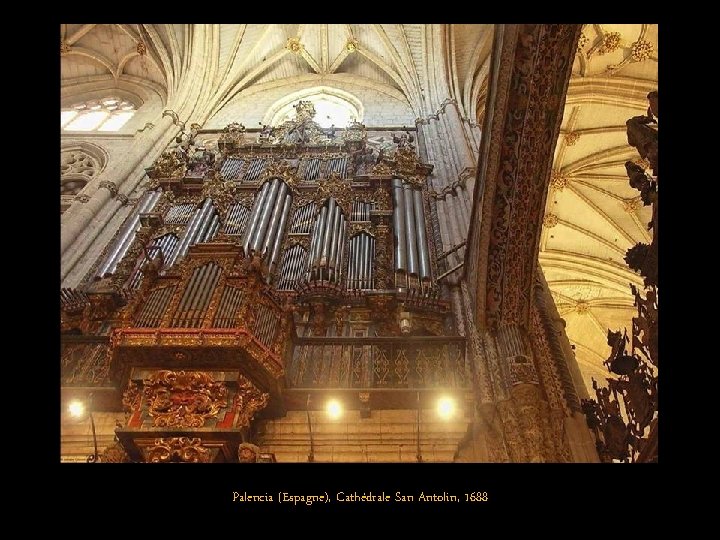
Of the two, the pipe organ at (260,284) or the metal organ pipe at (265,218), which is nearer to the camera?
the pipe organ at (260,284)

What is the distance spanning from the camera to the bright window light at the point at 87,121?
1650 cm

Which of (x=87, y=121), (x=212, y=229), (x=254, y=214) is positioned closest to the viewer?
(x=212, y=229)

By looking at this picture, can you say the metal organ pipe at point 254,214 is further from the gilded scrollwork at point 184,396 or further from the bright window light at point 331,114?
the bright window light at point 331,114

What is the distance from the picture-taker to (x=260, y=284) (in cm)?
700

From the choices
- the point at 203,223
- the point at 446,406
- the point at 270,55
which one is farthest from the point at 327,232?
the point at 270,55

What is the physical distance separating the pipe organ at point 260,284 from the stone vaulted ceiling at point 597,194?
6.32 meters

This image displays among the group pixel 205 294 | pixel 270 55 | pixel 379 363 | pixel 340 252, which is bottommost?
pixel 379 363

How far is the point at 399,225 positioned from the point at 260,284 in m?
4.13

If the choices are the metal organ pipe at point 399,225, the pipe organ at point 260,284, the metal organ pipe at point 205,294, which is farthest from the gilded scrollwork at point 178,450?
the metal organ pipe at point 399,225

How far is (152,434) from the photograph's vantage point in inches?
229

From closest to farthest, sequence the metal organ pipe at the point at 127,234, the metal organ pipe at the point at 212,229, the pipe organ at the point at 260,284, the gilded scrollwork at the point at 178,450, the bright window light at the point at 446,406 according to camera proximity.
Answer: the gilded scrollwork at the point at 178,450 < the pipe organ at the point at 260,284 < the bright window light at the point at 446,406 < the metal organ pipe at the point at 127,234 < the metal organ pipe at the point at 212,229

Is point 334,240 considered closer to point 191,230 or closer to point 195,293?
point 191,230
